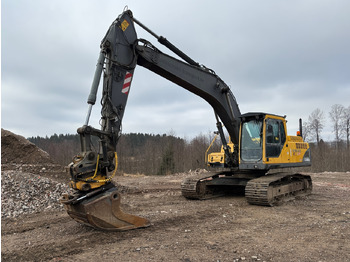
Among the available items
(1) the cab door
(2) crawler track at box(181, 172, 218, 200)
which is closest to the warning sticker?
(1) the cab door

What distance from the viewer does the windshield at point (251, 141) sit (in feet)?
29.2

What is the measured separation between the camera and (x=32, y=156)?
1529 cm

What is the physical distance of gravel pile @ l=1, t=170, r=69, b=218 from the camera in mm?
8156

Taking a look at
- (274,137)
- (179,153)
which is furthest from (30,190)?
(179,153)

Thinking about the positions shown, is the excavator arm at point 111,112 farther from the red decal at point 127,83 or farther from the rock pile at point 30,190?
the rock pile at point 30,190

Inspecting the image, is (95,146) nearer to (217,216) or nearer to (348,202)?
(217,216)

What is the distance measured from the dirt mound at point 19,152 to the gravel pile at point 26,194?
4844mm

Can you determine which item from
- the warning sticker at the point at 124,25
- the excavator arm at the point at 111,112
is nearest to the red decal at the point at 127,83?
the excavator arm at the point at 111,112

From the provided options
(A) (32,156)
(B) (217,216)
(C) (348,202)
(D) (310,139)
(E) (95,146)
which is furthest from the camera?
(D) (310,139)

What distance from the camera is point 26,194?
893cm

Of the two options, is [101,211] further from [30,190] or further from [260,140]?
[260,140]

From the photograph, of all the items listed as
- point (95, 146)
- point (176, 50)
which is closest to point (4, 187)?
point (95, 146)

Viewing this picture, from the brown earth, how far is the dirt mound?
26.2 feet

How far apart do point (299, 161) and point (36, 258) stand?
8781 mm
